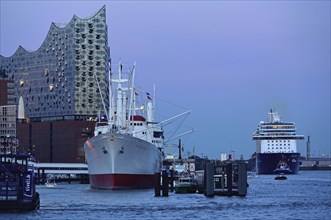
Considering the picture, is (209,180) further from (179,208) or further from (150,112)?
(150,112)

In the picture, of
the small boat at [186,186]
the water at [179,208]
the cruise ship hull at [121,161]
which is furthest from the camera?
the cruise ship hull at [121,161]

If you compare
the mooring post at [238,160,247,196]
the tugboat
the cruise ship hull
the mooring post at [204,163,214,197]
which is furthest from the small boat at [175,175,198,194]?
the tugboat

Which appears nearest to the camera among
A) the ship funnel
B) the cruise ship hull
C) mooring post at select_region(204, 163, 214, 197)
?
mooring post at select_region(204, 163, 214, 197)

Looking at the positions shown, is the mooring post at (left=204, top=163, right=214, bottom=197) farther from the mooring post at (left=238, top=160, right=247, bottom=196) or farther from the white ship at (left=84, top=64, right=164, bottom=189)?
the white ship at (left=84, top=64, right=164, bottom=189)

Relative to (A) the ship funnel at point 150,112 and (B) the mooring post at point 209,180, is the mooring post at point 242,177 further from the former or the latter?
(A) the ship funnel at point 150,112

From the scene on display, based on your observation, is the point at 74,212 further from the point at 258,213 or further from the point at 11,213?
the point at 258,213

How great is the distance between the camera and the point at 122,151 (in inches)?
4555

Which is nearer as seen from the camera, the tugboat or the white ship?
the tugboat

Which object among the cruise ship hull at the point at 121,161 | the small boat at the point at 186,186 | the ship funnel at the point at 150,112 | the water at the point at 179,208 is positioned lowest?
the water at the point at 179,208

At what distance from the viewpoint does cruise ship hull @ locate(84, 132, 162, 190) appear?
116m

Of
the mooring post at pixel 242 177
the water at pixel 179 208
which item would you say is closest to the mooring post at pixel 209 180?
the water at pixel 179 208

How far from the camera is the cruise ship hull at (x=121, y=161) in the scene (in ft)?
379

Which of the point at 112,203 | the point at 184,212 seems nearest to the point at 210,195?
the point at 112,203

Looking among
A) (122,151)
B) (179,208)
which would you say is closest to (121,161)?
(122,151)
